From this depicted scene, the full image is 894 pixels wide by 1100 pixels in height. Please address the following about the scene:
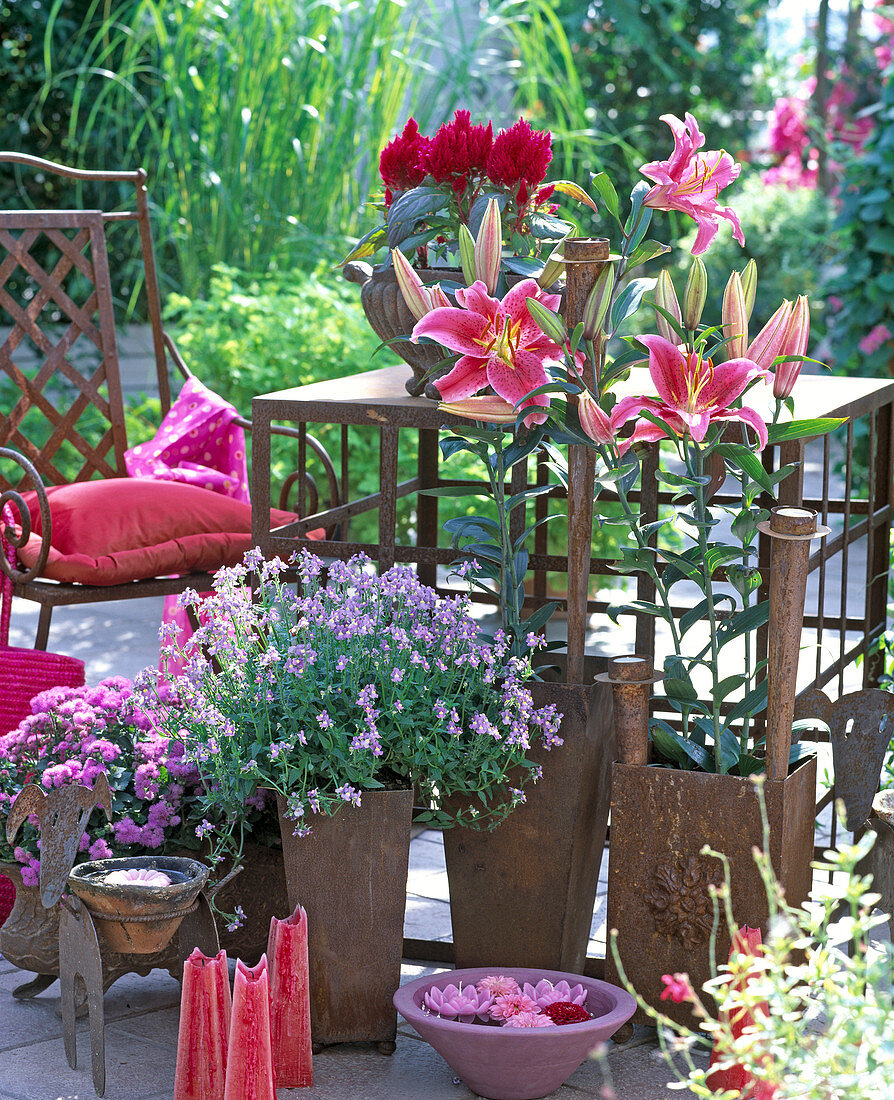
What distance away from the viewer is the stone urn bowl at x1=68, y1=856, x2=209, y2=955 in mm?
1739

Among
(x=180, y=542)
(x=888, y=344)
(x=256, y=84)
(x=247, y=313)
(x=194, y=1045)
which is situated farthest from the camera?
(x=888, y=344)

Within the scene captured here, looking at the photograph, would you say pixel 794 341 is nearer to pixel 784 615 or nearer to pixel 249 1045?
pixel 784 615

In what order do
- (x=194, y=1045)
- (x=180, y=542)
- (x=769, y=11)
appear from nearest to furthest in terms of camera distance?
(x=194, y=1045) → (x=180, y=542) → (x=769, y=11)

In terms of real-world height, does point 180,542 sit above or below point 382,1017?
above

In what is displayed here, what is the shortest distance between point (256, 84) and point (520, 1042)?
3.93 metres

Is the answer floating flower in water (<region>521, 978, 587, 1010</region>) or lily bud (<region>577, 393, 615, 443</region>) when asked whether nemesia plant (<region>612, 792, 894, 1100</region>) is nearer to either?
floating flower in water (<region>521, 978, 587, 1010</region>)

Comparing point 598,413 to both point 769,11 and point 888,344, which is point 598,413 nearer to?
point 888,344

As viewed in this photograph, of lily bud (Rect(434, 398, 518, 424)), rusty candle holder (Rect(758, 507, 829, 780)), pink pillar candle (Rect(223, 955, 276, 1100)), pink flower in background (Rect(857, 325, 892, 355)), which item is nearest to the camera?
pink pillar candle (Rect(223, 955, 276, 1100))

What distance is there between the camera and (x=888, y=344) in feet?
17.9

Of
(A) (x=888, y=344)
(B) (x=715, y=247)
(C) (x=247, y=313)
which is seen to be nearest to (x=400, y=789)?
(C) (x=247, y=313)

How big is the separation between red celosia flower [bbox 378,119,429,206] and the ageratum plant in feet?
1.94

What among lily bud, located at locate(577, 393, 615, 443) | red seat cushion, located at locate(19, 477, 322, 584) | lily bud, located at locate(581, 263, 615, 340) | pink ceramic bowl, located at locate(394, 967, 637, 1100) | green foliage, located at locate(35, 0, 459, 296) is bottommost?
pink ceramic bowl, located at locate(394, 967, 637, 1100)

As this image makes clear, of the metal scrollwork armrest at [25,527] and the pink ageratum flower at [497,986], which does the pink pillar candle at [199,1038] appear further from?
the metal scrollwork armrest at [25,527]

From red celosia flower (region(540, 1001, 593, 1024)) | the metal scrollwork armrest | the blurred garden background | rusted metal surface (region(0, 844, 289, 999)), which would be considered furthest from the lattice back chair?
red celosia flower (region(540, 1001, 593, 1024))
